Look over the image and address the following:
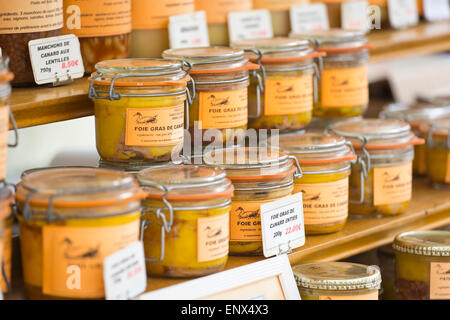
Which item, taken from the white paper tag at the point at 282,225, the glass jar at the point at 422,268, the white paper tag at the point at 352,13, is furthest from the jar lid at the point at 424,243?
the white paper tag at the point at 352,13

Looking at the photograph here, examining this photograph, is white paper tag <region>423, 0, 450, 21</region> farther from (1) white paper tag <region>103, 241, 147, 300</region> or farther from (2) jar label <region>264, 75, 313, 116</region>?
(1) white paper tag <region>103, 241, 147, 300</region>

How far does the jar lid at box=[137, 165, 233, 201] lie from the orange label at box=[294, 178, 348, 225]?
304 mm

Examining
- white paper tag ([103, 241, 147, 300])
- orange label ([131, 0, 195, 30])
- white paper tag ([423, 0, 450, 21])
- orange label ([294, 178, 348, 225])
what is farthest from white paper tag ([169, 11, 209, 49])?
white paper tag ([423, 0, 450, 21])

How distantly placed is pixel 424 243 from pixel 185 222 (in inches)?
25.2

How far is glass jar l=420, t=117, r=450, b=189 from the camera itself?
7.11ft

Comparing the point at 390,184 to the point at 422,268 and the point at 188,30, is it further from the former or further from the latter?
the point at 188,30

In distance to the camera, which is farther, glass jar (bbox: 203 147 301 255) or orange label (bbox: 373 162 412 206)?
orange label (bbox: 373 162 412 206)

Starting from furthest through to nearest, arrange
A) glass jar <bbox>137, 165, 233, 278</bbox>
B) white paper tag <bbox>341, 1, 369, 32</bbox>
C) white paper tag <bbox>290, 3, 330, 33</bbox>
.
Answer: white paper tag <bbox>341, 1, 369, 32</bbox> → white paper tag <bbox>290, 3, 330, 33</bbox> → glass jar <bbox>137, 165, 233, 278</bbox>

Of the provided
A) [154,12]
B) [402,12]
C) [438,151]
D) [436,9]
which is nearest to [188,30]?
[154,12]

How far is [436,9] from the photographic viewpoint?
2617 mm

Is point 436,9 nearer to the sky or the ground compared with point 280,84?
nearer to the sky

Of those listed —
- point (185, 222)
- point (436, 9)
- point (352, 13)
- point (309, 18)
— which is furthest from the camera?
point (436, 9)

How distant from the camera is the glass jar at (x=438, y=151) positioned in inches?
85.3
